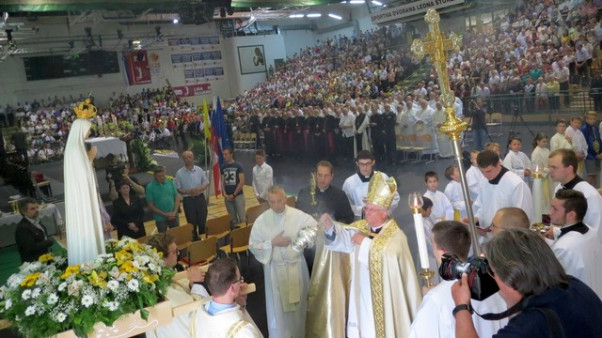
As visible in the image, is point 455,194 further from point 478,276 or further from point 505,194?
point 478,276

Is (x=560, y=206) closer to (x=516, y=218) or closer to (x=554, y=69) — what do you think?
(x=516, y=218)

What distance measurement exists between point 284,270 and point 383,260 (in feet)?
4.68

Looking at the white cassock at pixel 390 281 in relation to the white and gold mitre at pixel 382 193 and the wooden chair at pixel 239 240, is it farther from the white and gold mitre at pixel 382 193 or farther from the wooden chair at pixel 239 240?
the wooden chair at pixel 239 240

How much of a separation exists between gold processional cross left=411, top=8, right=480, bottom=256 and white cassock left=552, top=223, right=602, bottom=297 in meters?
0.76

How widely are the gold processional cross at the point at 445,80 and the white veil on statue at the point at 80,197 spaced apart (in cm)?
207

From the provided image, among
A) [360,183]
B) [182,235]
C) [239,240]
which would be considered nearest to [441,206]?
[360,183]

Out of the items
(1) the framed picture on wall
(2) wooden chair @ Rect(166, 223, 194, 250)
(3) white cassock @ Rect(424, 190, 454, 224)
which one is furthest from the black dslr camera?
(1) the framed picture on wall

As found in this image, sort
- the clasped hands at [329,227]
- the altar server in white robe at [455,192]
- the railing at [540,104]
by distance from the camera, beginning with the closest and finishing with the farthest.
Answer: the clasped hands at [329,227] < the altar server in white robe at [455,192] < the railing at [540,104]

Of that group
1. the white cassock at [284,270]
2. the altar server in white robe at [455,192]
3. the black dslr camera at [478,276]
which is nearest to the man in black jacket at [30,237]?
the white cassock at [284,270]

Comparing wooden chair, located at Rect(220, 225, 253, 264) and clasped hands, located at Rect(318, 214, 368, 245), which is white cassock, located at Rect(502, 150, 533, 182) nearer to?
wooden chair, located at Rect(220, 225, 253, 264)

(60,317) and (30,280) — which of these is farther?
(30,280)

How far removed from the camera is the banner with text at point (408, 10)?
15066 mm

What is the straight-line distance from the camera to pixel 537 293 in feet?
6.28

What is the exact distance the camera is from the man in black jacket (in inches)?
245
